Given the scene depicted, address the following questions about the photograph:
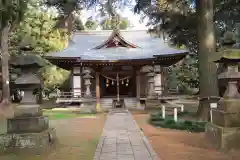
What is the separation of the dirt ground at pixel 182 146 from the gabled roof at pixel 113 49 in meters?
13.0

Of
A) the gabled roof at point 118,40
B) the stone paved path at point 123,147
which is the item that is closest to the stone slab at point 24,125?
the stone paved path at point 123,147

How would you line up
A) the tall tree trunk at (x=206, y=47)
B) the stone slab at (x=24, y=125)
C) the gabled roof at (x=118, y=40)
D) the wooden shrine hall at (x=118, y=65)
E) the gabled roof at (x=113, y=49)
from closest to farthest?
1. the stone slab at (x=24, y=125)
2. the tall tree trunk at (x=206, y=47)
3. the wooden shrine hall at (x=118, y=65)
4. the gabled roof at (x=113, y=49)
5. the gabled roof at (x=118, y=40)

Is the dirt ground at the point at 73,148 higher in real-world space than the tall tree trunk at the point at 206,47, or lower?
lower

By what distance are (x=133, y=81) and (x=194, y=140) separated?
722 inches

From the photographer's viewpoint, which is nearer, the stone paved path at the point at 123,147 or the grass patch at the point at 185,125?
the stone paved path at the point at 123,147

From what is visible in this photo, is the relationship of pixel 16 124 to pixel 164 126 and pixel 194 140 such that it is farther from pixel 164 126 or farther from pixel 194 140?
pixel 164 126

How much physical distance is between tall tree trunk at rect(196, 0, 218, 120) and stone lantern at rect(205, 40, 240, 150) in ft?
15.2

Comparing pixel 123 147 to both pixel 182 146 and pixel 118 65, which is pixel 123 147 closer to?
pixel 182 146

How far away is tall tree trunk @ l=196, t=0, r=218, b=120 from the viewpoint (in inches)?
514

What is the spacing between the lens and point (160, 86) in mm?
25312

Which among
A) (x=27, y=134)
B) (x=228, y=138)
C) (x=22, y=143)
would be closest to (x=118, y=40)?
(x=27, y=134)

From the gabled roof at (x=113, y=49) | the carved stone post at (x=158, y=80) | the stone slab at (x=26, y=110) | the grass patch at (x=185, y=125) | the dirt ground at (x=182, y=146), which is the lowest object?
the dirt ground at (x=182, y=146)

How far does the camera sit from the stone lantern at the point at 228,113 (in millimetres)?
7605

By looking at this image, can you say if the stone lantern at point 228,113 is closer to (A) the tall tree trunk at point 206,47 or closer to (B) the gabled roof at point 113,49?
(A) the tall tree trunk at point 206,47
